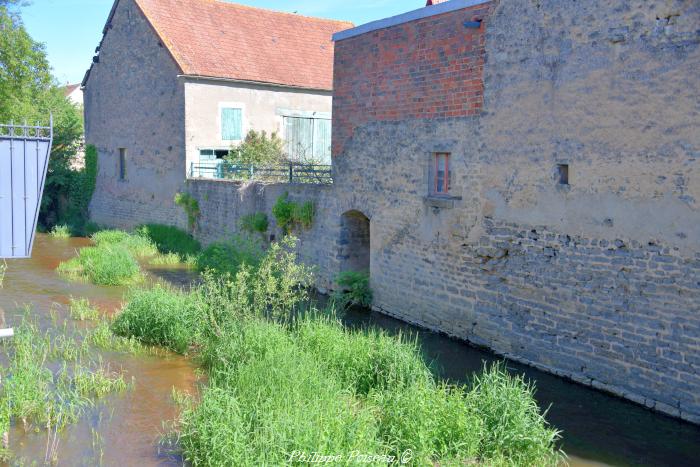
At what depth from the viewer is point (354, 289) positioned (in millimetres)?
13109

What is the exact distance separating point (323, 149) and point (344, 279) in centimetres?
909

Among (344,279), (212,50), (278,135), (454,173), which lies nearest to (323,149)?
(278,135)

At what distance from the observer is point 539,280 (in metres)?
9.48

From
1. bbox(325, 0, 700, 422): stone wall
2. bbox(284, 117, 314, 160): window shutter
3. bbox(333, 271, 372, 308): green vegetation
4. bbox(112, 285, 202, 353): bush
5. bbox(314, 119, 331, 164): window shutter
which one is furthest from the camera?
bbox(314, 119, 331, 164): window shutter

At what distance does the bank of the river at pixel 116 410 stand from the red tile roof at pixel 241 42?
27.7 feet

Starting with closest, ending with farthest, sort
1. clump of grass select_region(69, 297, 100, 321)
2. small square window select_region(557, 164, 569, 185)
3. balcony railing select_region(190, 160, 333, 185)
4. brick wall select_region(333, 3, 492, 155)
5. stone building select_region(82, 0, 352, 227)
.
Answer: small square window select_region(557, 164, 569, 185) → brick wall select_region(333, 3, 492, 155) → clump of grass select_region(69, 297, 100, 321) → balcony railing select_region(190, 160, 333, 185) → stone building select_region(82, 0, 352, 227)

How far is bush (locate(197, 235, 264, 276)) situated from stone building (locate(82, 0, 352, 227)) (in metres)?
5.53

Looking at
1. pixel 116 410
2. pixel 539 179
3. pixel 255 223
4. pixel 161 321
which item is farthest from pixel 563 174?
pixel 255 223

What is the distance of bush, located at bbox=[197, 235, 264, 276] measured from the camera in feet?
43.7

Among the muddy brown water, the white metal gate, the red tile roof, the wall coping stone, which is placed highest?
the red tile roof

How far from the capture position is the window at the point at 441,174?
441 inches

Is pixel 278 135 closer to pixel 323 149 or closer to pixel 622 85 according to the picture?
pixel 323 149

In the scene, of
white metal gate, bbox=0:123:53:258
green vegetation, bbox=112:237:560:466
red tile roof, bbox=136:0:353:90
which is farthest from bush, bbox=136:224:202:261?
white metal gate, bbox=0:123:53:258

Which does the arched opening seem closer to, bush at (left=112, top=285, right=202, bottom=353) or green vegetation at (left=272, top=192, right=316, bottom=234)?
green vegetation at (left=272, top=192, right=316, bottom=234)
